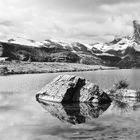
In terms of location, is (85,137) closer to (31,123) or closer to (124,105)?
(31,123)

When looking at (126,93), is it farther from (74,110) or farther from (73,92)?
(74,110)

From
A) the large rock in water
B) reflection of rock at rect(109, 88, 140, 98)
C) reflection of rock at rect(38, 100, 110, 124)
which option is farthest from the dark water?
reflection of rock at rect(109, 88, 140, 98)

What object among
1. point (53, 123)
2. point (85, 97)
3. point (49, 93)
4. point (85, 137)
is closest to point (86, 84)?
point (85, 97)

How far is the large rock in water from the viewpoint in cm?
5788

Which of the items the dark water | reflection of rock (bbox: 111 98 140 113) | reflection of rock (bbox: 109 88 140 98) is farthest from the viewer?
reflection of rock (bbox: 109 88 140 98)

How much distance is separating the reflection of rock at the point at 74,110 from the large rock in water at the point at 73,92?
95.1 inches

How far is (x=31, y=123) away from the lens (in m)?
38.2

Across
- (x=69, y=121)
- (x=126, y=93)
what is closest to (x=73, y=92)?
(x=126, y=93)

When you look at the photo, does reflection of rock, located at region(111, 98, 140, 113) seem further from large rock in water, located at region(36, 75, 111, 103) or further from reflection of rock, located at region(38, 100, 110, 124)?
large rock in water, located at region(36, 75, 111, 103)

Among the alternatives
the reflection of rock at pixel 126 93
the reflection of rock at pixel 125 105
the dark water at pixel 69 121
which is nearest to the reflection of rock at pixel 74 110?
the dark water at pixel 69 121

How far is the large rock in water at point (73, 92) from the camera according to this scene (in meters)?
57.9

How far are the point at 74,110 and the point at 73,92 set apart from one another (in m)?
11.1

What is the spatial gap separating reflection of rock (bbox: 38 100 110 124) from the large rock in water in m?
2.41

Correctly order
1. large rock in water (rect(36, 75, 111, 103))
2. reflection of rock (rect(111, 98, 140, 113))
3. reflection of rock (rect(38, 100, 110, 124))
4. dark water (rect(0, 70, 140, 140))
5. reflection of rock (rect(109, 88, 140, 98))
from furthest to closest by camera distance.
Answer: reflection of rock (rect(109, 88, 140, 98)) < large rock in water (rect(36, 75, 111, 103)) < reflection of rock (rect(111, 98, 140, 113)) < reflection of rock (rect(38, 100, 110, 124)) < dark water (rect(0, 70, 140, 140))
